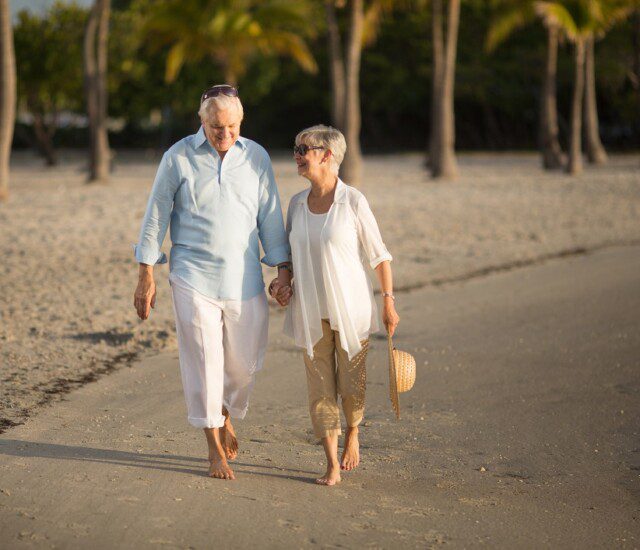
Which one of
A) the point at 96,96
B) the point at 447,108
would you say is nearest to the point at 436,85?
the point at 447,108

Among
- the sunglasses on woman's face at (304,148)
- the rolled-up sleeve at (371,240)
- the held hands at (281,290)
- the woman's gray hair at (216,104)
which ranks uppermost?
the woman's gray hair at (216,104)

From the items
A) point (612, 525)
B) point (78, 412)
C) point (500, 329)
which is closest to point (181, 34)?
point (500, 329)

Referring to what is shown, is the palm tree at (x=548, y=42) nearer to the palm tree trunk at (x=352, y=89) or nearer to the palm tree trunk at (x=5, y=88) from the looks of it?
the palm tree trunk at (x=352, y=89)

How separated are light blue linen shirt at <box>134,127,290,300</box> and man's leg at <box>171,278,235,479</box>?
0.23 ft

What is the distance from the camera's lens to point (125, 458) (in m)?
4.86

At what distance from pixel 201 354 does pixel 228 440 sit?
1.77 ft

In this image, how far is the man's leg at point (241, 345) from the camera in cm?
448

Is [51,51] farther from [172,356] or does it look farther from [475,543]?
[475,543]

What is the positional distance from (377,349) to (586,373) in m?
1.46

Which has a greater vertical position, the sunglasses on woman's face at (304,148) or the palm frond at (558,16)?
the sunglasses on woman's face at (304,148)

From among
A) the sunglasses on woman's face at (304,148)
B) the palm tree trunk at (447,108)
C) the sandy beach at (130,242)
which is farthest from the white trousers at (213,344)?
the palm tree trunk at (447,108)

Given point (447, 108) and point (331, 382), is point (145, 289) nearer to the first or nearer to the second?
point (331, 382)

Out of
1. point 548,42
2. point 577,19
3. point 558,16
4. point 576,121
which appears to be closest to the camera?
point 558,16

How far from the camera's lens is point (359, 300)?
4.45 meters
